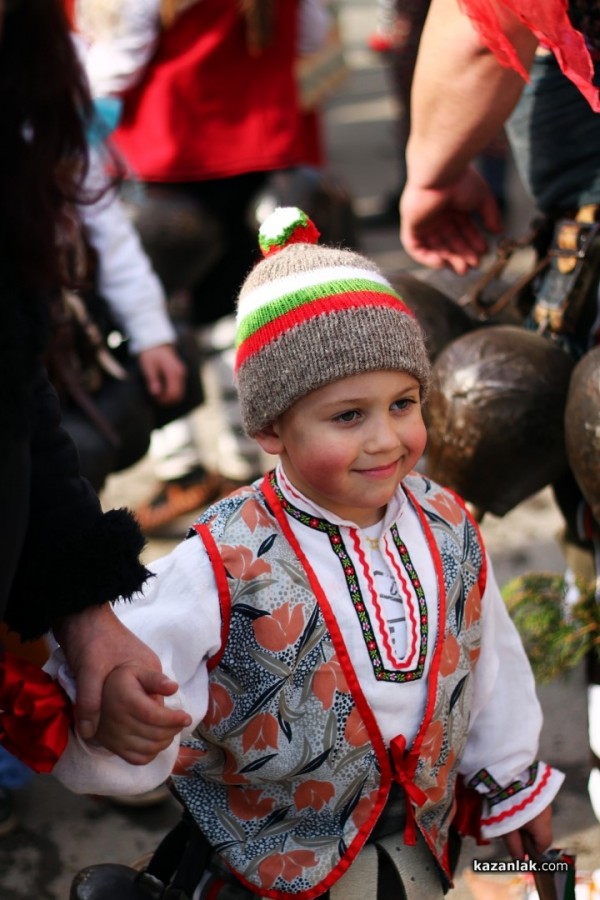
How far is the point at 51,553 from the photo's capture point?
5.24 ft

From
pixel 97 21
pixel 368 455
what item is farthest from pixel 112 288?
pixel 368 455

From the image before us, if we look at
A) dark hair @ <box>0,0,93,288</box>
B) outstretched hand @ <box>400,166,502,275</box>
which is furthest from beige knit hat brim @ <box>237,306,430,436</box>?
outstretched hand @ <box>400,166,502,275</box>

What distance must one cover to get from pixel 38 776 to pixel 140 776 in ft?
3.88

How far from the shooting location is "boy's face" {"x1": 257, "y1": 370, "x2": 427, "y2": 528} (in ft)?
5.65

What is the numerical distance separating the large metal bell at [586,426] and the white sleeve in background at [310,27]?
2.40m

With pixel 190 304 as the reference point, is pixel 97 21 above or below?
above

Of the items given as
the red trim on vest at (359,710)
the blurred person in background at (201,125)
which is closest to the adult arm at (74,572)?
the red trim on vest at (359,710)

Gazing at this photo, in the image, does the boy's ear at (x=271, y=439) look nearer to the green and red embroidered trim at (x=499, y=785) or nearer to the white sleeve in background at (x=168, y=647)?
the white sleeve in background at (x=168, y=647)

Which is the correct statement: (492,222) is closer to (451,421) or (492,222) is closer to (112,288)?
(451,421)

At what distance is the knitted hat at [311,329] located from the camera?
5.60 feet

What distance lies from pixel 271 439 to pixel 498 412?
0.59 meters

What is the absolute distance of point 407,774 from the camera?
178 centimetres

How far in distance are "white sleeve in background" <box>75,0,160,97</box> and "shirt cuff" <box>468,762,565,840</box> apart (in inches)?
95.9

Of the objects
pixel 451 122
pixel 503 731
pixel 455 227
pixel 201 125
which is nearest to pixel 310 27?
pixel 201 125
